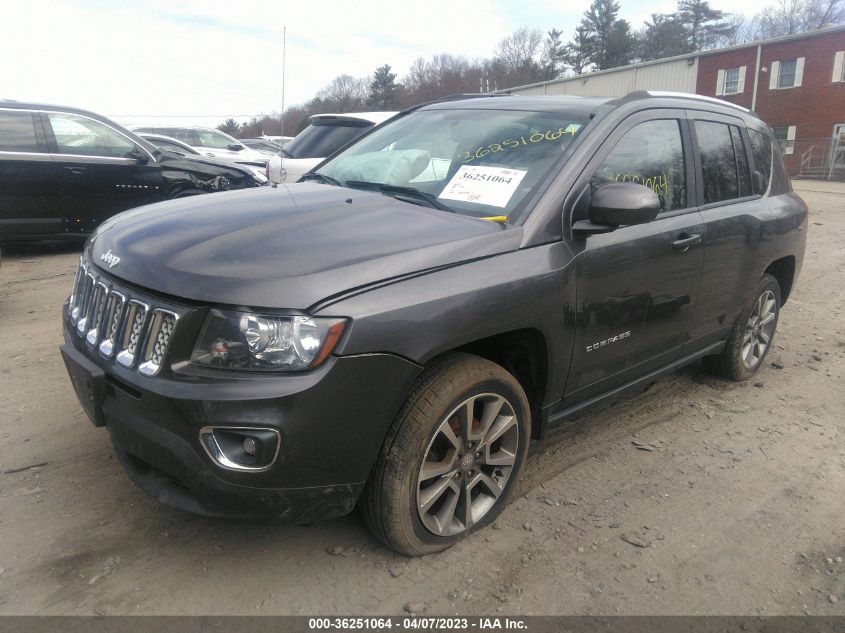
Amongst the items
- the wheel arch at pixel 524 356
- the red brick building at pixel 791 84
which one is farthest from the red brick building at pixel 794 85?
the wheel arch at pixel 524 356

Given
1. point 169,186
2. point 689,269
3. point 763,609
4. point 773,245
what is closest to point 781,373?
point 773,245

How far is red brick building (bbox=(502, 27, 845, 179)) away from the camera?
30.6m

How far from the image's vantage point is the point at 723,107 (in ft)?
13.5

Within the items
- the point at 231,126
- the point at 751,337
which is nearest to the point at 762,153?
the point at 751,337

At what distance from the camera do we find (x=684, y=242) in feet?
11.2

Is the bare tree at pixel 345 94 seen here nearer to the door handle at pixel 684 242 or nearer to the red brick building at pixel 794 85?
the red brick building at pixel 794 85

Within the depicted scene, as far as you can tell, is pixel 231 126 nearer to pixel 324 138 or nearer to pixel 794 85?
pixel 794 85

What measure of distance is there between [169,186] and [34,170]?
1.49 metres

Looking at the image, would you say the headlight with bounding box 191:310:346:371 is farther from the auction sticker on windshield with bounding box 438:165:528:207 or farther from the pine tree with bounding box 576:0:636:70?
the pine tree with bounding box 576:0:636:70

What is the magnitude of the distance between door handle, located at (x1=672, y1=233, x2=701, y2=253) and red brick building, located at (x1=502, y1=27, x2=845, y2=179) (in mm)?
26550

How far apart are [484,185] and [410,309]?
95cm

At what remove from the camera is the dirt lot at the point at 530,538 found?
8.05ft

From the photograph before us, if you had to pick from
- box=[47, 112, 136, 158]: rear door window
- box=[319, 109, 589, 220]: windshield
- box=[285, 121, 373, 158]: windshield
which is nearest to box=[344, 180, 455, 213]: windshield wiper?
box=[319, 109, 589, 220]: windshield

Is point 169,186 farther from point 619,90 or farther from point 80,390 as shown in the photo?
point 619,90
